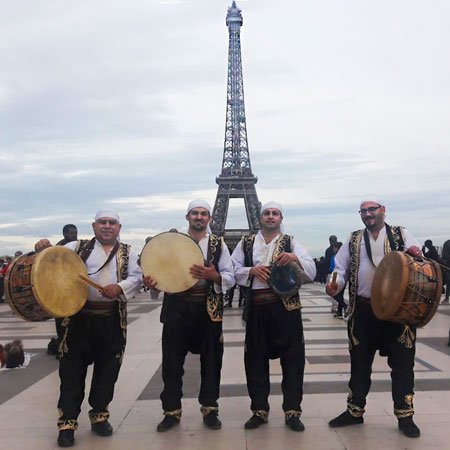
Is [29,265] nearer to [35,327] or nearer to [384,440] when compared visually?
[384,440]

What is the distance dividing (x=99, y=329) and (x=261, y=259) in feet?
4.36

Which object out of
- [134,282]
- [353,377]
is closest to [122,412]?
[134,282]

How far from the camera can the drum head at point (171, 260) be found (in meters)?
4.02

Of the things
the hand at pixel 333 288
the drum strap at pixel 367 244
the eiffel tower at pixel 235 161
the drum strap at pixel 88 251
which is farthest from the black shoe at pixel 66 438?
the eiffel tower at pixel 235 161

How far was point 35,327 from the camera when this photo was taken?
9.55m

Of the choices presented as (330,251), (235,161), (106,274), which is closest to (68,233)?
(106,274)

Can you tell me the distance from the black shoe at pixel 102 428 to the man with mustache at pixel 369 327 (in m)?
1.58

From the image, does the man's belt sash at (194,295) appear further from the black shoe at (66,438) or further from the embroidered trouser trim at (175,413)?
the black shoe at (66,438)

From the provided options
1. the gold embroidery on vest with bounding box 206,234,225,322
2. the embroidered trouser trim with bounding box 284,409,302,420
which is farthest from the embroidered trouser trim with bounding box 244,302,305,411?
the gold embroidery on vest with bounding box 206,234,225,322

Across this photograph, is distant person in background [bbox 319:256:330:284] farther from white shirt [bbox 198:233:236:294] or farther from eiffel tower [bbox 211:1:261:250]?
eiffel tower [bbox 211:1:261:250]

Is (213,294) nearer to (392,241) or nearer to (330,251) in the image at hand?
(392,241)

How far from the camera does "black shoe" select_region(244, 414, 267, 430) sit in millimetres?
3873

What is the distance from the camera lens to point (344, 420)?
3857 millimetres

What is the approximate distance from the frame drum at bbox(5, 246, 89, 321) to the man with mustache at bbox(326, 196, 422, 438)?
1.89 metres
